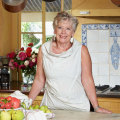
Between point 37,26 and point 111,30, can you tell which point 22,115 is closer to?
point 111,30

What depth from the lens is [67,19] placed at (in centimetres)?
272

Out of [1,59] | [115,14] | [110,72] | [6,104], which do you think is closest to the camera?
[6,104]

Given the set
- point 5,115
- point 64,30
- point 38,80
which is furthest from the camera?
point 38,80

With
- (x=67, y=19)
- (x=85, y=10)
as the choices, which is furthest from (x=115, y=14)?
(x=67, y=19)

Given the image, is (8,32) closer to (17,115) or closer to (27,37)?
(27,37)

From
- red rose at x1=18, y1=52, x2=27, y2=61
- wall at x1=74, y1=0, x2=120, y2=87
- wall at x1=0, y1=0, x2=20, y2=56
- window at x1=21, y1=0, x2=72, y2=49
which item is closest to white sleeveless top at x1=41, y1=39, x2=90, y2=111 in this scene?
wall at x1=74, y1=0, x2=120, y2=87

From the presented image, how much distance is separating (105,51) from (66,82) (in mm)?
1682

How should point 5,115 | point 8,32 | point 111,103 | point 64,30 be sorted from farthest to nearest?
point 8,32, point 111,103, point 64,30, point 5,115

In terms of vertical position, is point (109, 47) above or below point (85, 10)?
below

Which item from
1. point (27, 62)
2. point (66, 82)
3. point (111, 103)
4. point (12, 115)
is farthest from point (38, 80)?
point (27, 62)

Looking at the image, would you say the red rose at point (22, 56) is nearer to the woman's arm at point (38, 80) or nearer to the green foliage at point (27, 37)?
the green foliage at point (27, 37)

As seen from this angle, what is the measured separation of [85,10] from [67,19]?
46.9 inches

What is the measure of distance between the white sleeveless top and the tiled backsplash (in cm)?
→ 153

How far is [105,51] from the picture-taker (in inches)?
167
